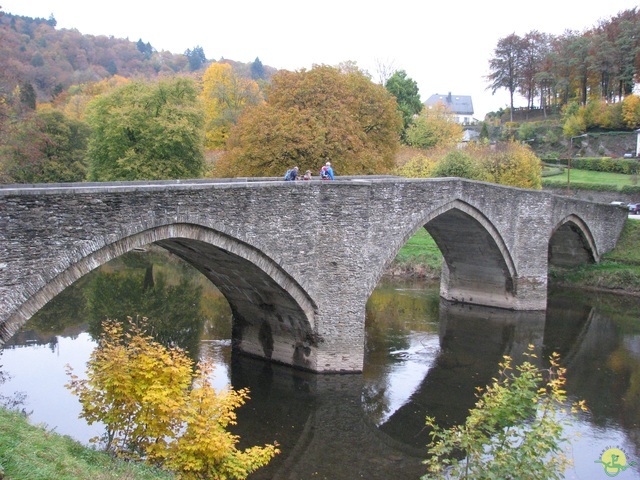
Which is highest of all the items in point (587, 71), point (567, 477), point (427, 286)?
point (587, 71)

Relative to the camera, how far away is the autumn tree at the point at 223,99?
42812 millimetres

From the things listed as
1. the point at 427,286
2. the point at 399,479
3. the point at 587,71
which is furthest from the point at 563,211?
the point at 587,71

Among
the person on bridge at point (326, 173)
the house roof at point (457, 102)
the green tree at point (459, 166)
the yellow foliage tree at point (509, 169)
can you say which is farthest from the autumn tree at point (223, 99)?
the house roof at point (457, 102)

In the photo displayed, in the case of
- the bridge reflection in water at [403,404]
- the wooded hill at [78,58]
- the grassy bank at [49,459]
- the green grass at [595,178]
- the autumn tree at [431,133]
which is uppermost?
the wooded hill at [78,58]

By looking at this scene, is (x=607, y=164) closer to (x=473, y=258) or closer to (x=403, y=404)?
(x=473, y=258)

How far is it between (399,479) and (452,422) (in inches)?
121

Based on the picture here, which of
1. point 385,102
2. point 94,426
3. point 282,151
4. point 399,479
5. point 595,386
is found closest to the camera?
point 399,479

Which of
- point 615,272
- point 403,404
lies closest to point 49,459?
point 403,404

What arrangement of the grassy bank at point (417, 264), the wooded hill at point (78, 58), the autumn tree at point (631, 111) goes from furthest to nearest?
the wooded hill at point (78, 58) < the autumn tree at point (631, 111) < the grassy bank at point (417, 264)

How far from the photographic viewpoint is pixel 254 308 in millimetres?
17453

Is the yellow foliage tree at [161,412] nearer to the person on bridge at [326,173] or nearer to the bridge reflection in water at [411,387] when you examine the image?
the bridge reflection in water at [411,387]

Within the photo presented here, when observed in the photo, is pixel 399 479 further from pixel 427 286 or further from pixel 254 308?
pixel 427 286

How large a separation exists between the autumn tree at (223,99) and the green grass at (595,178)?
72.0ft

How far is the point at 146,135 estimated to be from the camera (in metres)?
28.0
